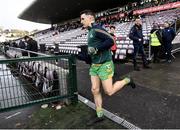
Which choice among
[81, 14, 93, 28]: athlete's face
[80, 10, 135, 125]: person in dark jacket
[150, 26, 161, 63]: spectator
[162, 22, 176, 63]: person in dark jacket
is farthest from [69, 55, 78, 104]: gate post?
[162, 22, 176, 63]: person in dark jacket

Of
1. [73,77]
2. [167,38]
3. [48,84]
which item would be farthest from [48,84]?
[167,38]

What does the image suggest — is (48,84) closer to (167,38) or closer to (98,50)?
(98,50)

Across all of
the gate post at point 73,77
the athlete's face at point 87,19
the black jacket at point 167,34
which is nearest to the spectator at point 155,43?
the black jacket at point 167,34

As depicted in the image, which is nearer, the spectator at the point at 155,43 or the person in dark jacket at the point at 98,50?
the person in dark jacket at the point at 98,50

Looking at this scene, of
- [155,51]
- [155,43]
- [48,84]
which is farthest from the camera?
[155,51]

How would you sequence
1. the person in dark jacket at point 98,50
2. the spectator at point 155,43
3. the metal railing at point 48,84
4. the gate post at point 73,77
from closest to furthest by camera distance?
the person in dark jacket at point 98,50, the metal railing at point 48,84, the gate post at point 73,77, the spectator at point 155,43

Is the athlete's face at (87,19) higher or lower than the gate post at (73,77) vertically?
higher

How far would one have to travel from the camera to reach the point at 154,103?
15.1ft

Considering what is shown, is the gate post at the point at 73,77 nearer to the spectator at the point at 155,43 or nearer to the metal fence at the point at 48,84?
the metal fence at the point at 48,84

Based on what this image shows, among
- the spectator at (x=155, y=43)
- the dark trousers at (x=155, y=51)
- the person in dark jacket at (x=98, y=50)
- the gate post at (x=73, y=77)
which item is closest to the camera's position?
the person in dark jacket at (x=98, y=50)

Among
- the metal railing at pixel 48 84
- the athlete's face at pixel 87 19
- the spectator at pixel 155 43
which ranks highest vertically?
the athlete's face at pixel 87 19

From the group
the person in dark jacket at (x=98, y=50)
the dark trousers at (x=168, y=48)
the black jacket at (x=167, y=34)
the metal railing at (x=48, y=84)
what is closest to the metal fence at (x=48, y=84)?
the metal railing at (x=48, y=84)

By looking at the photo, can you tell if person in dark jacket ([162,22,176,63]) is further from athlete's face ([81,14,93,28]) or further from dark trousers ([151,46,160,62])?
athlete's face ([81,14,93,28])

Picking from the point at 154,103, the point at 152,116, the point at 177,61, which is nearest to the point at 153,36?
the point at 177,61
